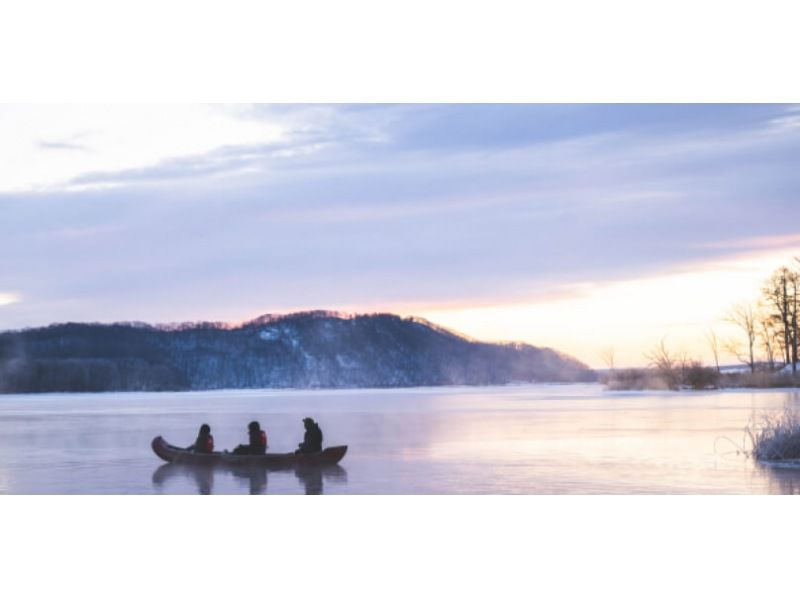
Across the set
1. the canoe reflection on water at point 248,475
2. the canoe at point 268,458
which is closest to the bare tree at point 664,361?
the canoe at point 268,458

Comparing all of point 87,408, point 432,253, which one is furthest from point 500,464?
point 87,408

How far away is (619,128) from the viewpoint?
45.5 feet

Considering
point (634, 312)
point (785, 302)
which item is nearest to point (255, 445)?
point (634, 312)

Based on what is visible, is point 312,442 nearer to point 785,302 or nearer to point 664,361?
point 785,302

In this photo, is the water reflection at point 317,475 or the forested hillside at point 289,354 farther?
the forested hillside at point 289,354

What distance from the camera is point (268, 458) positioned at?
12.6 metres

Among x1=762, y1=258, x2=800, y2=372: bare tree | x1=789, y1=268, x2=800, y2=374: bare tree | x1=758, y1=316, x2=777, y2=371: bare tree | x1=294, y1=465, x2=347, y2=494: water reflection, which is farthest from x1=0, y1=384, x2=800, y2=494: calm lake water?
x1=762, y1=258, x2=800, y2=372: bare tree

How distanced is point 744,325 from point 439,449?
4.75 metres

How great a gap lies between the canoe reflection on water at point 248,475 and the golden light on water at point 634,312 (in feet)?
12.7

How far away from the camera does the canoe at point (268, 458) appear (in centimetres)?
1263

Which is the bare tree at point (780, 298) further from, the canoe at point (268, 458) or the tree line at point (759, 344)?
the canoe at point (268, 458)

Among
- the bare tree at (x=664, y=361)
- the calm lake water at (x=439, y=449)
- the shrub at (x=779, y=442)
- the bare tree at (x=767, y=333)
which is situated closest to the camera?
the calm lake water at (x=439, y=449)

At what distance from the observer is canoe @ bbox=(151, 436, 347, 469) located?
497 inches
